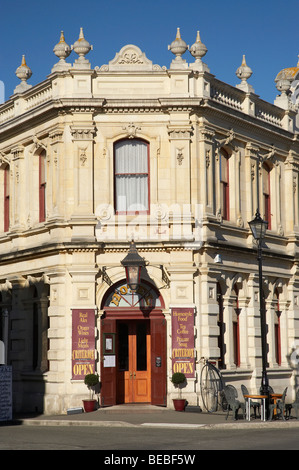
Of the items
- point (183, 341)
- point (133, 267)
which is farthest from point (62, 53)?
point (183, 341)

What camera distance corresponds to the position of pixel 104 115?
2753 centimetres

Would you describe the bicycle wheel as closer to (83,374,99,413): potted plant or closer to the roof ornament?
(83,374,99,413): potted plant

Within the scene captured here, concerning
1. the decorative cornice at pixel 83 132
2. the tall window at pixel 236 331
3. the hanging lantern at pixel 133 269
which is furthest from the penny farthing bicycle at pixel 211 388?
the decorative cornice at pixel 83 132

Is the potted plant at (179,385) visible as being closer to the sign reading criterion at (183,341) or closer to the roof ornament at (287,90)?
the sign reading criterion at (183,341)

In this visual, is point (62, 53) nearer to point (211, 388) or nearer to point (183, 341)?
point (183, 341)

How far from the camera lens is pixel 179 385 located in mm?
26219

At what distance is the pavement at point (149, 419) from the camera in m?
21.9

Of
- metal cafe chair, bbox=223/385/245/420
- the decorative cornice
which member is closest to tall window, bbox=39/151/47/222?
the decorative cornice

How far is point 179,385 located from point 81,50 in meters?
11.5

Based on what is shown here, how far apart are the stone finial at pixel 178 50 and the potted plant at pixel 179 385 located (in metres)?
10.2

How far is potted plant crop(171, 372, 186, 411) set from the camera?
84.1 feet
